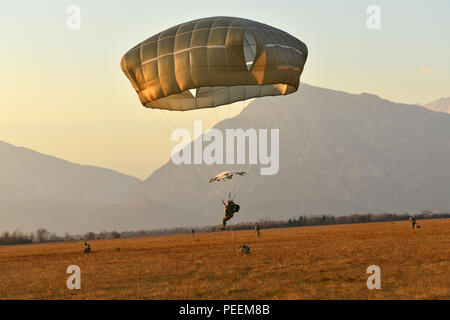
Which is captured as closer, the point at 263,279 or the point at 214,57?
the point at 263,279

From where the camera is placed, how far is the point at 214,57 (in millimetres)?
25969

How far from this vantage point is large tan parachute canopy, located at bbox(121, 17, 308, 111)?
25906 mm

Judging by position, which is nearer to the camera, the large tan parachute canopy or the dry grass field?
the dry grass field

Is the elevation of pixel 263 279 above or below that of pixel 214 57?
below

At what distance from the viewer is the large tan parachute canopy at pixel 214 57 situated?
2591cm

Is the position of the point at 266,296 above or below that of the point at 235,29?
below

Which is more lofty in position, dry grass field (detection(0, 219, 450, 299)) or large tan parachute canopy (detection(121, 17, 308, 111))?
large tan parachute canopy (detection(121, 17, 308, 111))

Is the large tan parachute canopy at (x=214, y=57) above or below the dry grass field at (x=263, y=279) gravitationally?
above

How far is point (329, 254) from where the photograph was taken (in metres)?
34.2

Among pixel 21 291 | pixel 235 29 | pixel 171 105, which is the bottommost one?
pixel 21 291

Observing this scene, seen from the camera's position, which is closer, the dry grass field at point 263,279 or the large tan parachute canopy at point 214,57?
the dry grass field at point 263,279
